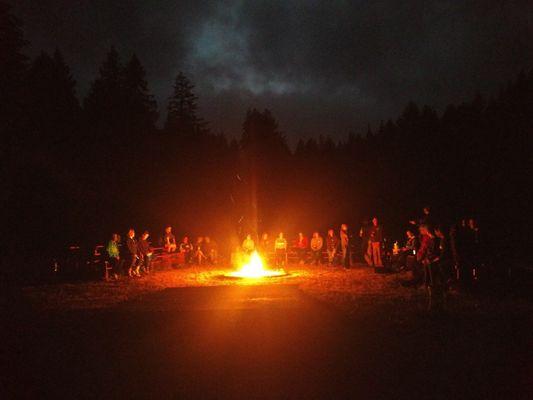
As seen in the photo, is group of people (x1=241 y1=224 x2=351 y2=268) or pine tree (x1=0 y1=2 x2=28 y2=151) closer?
group of people (x1=241 y1=224 x2=351 y2=268)

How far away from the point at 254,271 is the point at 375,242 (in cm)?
585

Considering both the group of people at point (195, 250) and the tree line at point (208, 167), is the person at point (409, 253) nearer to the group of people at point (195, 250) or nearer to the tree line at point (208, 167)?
the tree line at point (208, 167)

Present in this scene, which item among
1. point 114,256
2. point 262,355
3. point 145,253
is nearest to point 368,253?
point 145,253

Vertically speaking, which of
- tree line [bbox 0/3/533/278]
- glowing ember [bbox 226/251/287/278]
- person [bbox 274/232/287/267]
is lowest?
glowing ember [bbox 226/251/287/278]

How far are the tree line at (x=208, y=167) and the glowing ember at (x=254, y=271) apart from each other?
8.84 m

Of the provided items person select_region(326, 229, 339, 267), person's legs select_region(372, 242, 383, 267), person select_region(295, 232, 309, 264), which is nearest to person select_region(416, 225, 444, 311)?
person's legs select_region(372, 242, 383, 267)

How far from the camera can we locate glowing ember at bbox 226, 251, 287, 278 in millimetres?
20005

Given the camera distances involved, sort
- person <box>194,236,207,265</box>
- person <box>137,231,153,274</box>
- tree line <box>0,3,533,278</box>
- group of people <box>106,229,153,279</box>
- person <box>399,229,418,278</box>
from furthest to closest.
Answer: tree line <box>0,3,533,278</box>
person <box>194,236,207,265</box>
person <box>137,231,153,274</box>
group of people <box>106,229,153,279</box>
person <box>399,229,418,278</box>

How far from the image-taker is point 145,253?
2103cm

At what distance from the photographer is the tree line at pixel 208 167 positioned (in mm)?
33156

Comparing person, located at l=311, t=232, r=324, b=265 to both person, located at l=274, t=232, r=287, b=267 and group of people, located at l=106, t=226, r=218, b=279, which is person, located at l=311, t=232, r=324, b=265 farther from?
group of people, located at l=106, t=226, r=218, b=279

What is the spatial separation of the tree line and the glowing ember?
29.0 feet

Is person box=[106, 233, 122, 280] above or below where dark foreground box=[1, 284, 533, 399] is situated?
above

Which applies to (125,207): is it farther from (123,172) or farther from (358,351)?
(358,351)
